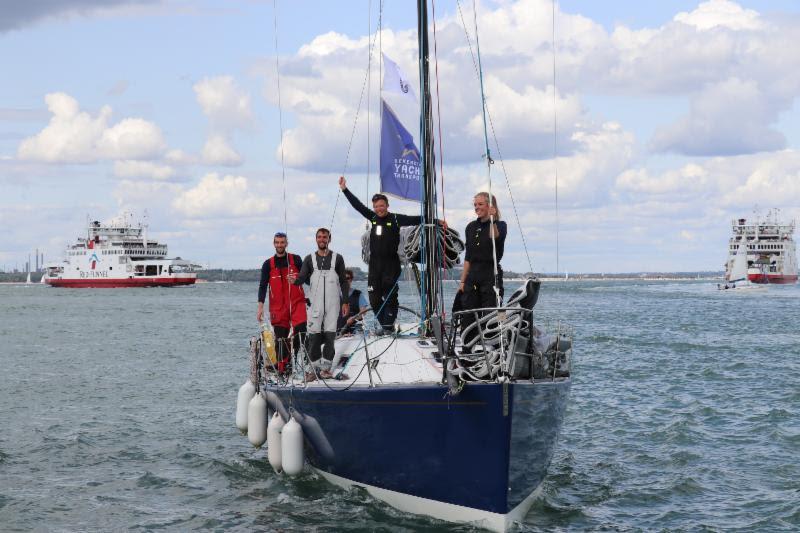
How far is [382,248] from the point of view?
12.4 metres

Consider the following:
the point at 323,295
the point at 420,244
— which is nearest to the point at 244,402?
the point at 323,295

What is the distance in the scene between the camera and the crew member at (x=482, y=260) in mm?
10781

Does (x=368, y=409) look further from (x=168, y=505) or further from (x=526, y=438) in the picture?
(x=168, y=505)

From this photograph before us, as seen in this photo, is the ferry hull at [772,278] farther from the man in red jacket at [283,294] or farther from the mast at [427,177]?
the mast at [427,177]

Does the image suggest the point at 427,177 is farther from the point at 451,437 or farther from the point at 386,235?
the point at 451,437

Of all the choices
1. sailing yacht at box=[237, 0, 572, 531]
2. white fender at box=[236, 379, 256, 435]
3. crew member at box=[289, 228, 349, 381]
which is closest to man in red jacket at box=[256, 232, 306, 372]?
white fender at box=[236, 379, 256, 435]

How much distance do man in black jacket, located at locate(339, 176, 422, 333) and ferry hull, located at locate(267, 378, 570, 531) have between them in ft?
5.24

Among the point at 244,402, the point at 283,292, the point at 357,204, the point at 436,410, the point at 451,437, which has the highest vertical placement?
the point at 357,204

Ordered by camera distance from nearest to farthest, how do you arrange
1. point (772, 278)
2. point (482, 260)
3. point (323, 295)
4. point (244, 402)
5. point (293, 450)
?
point (482, 260)
point (293, 450)
point (323, 295)
point (244, 402)
point (772, 278)

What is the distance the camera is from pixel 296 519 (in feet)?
37.8

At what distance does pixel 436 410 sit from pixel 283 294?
4307mm

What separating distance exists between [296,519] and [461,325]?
2.97 metres

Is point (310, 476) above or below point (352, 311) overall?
below

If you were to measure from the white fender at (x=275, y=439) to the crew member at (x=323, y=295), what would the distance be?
29.0 inches
